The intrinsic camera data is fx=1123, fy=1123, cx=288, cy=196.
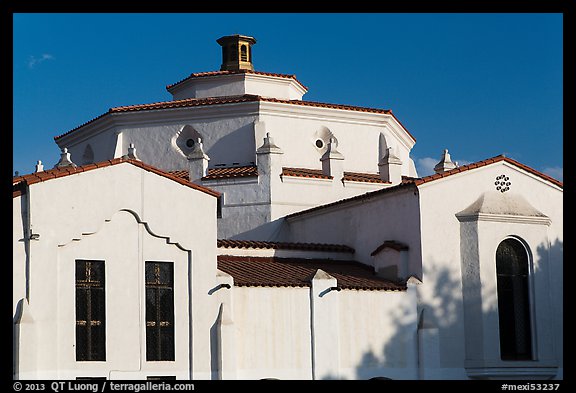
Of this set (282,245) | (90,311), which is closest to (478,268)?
(282,245)

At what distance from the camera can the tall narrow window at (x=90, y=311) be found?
22.4 metres

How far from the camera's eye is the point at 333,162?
3269 cm

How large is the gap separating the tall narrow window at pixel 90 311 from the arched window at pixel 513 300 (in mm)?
9983

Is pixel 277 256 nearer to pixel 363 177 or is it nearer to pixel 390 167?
pixel 363 177

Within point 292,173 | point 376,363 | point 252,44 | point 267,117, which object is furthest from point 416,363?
point 252,44

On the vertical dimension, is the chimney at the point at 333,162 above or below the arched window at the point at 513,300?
above

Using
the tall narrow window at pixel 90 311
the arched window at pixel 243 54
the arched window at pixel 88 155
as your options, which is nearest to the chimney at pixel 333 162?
the arched window at pixel 243 54

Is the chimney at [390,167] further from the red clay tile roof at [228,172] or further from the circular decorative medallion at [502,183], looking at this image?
the circular decorative medallion at [502,183]

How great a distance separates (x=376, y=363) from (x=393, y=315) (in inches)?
48.4

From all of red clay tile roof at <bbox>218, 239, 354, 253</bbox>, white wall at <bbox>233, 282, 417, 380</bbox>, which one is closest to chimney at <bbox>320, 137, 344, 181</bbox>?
red clay tile roof at <bbox>218, 239, 354, 253</bbox>

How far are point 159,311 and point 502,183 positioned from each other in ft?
31.5

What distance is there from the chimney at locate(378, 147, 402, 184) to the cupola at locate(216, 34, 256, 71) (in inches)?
262

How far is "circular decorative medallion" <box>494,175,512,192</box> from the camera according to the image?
28.0 metres

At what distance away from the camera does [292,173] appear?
32.3 m
